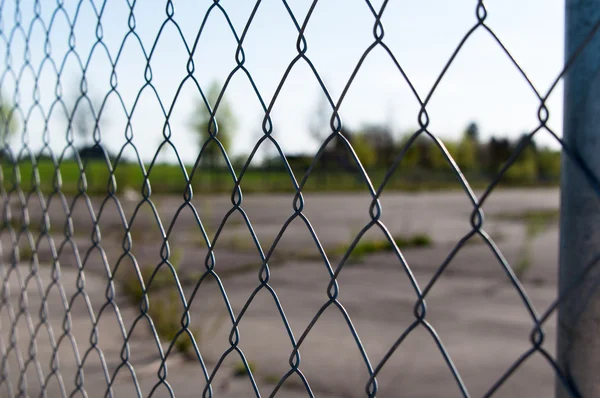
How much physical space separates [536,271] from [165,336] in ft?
14.9

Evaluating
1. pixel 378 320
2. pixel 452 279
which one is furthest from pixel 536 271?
pixel 378 320

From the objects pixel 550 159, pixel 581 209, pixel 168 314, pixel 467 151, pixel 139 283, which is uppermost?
pixel 467 151

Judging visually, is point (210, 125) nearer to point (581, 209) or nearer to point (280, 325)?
point (581, 209)

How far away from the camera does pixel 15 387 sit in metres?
2.81

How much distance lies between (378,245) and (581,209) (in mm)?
7480

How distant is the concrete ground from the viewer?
215 centimetres

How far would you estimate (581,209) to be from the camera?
2.31 ft

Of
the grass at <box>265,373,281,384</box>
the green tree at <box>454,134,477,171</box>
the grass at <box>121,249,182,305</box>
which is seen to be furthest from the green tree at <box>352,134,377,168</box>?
the grass at <box>265,373,281,384</box>

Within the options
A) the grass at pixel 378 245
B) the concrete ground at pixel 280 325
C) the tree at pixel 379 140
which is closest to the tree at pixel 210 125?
the concrete ground at pixel 280 325

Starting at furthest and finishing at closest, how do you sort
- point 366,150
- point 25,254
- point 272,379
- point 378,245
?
point 366,150
point 378,245
point 25,254
point 272,379

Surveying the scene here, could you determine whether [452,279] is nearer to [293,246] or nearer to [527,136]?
[293,246]

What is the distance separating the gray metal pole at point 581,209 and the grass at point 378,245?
649cm

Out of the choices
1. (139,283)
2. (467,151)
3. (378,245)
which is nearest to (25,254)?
(139,283)

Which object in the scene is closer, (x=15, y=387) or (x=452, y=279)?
(x=15, y=387)
